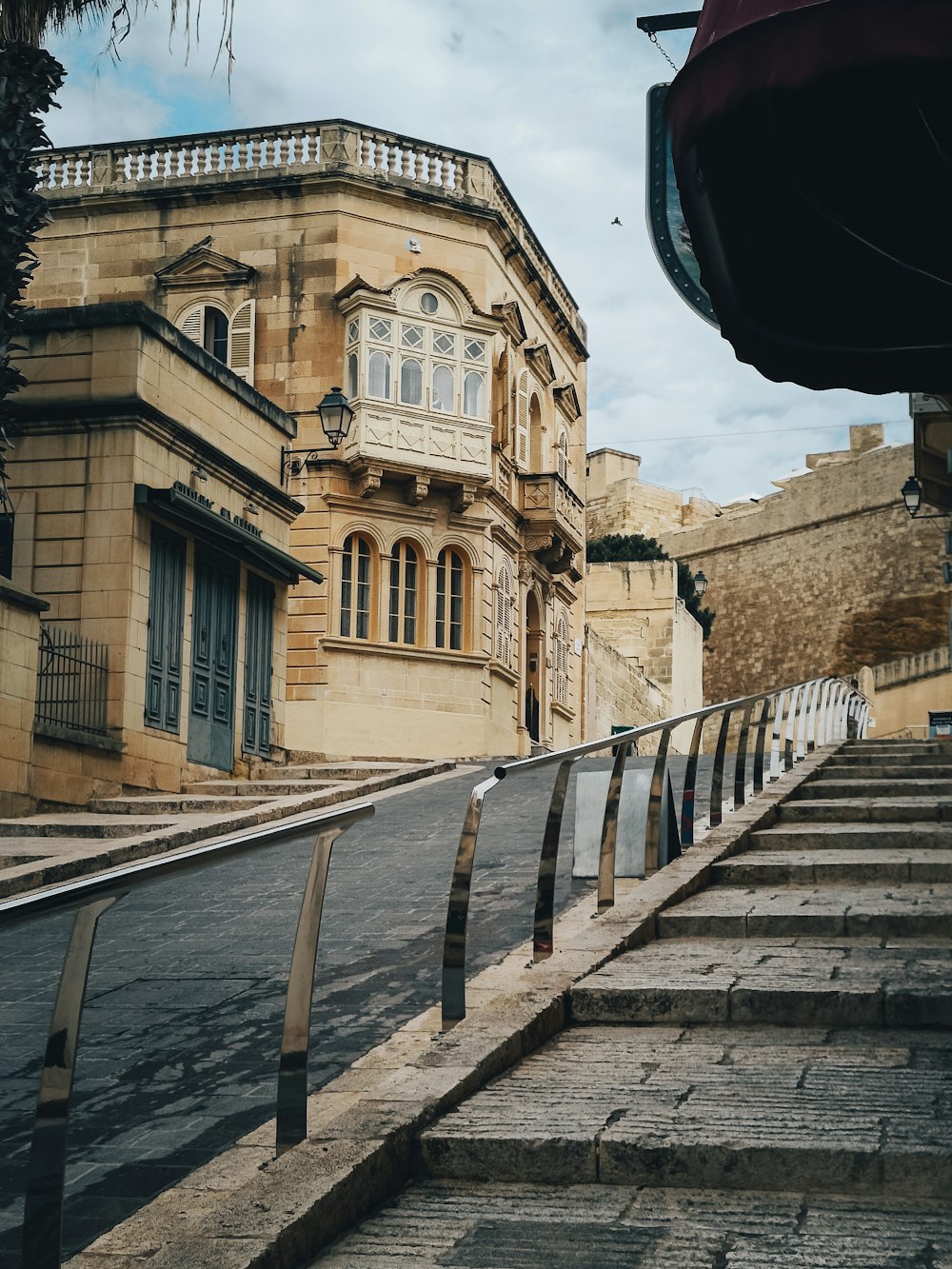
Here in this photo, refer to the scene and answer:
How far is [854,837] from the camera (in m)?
9.87

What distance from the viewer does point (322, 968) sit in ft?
24.6

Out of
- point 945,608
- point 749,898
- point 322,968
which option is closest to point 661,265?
point 749,898

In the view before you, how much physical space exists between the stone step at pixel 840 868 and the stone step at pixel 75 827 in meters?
7.00

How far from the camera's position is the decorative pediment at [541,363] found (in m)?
32.7

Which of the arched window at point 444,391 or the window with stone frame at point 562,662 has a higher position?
the arched window at point 444,391

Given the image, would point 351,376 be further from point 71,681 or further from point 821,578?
point 821,578

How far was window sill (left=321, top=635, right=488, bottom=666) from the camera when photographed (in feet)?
90.3

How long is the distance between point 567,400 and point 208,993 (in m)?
29.6

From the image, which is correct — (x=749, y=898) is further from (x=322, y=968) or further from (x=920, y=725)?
(x=920, y=725)

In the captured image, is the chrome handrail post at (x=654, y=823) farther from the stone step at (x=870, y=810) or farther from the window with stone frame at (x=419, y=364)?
the window with stone frame at (x=419, y=364)

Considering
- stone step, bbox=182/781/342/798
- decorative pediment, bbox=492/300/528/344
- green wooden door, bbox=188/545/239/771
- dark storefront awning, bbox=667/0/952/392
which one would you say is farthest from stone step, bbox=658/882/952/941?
decorative pediment, bbox=492/300/528/344

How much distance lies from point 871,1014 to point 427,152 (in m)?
26.5

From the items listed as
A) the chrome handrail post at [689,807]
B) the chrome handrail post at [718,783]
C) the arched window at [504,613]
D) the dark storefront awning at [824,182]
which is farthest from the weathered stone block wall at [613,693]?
the dark storefront awning at [824,182]

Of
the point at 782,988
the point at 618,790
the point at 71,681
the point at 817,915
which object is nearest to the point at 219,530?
the point at 71,681
